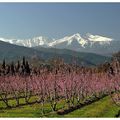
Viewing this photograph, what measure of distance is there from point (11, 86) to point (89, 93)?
36.6 ft

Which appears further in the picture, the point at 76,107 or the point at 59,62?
the point at 59,62

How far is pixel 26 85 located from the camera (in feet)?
188

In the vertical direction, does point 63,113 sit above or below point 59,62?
below

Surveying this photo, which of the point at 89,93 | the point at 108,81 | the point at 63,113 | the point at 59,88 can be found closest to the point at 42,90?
the point at 59,88

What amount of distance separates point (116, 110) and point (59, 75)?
1009 centimetres

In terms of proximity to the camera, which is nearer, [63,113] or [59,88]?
[63,113]

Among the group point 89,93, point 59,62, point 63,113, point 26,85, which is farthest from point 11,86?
point 63,113

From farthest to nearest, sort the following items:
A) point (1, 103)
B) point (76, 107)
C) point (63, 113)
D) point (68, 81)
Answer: point (1, 103) → point (68, 81) → point (76, 107) → point (63, 113)

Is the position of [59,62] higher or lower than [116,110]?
higher

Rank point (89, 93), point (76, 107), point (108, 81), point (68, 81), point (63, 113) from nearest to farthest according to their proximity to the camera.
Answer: point (63, 113), point (76, 107), point (68, 81), point (89, 93), point (108, 81)

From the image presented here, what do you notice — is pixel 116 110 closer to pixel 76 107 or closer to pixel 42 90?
pixel 76 107

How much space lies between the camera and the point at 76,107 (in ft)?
147

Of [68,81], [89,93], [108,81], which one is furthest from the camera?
[108,81]

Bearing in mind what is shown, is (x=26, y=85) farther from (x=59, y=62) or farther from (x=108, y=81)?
(x=108, y=81)
